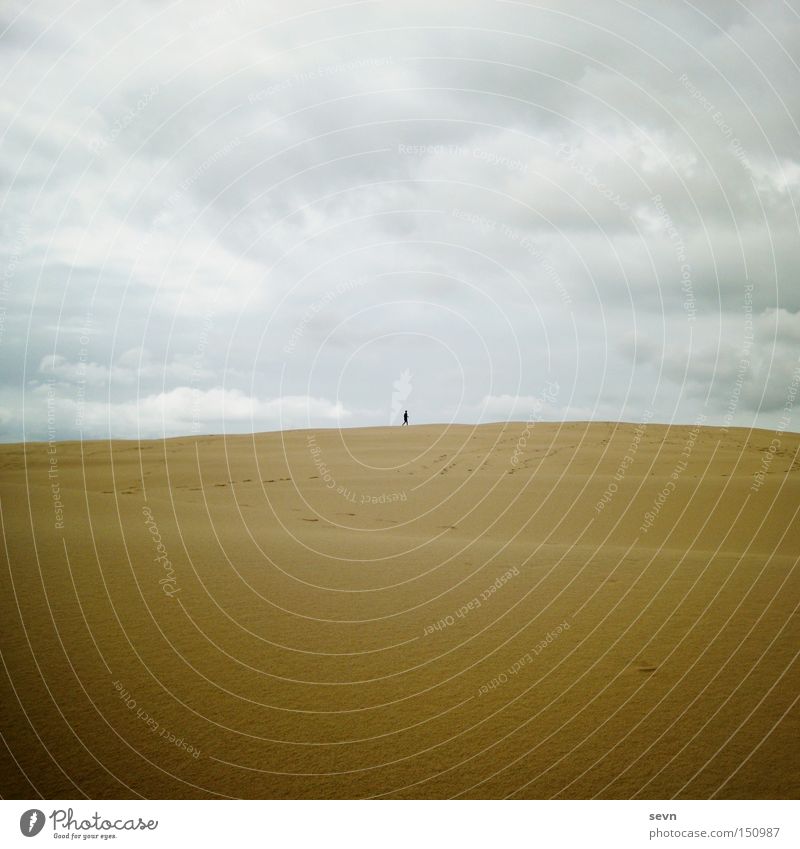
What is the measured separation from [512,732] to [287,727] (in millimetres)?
1577

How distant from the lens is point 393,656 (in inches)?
214

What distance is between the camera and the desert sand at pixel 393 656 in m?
3.84

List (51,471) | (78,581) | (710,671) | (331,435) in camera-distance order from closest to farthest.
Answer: (710,671)
(78,581)
(51,471)
(331,435)

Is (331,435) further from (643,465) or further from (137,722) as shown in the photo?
(137,722)

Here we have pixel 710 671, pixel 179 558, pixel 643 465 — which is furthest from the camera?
pixel 643 465

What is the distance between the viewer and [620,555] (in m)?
9.16

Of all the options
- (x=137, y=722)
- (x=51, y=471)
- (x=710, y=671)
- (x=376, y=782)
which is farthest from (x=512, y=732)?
(x=51, y=471)

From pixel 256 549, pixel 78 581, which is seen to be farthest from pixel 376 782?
pixel 256 549

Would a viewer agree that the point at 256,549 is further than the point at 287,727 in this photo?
Yes

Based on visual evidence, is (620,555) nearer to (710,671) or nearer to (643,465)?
(710,671)

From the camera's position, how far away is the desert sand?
3838 mm
